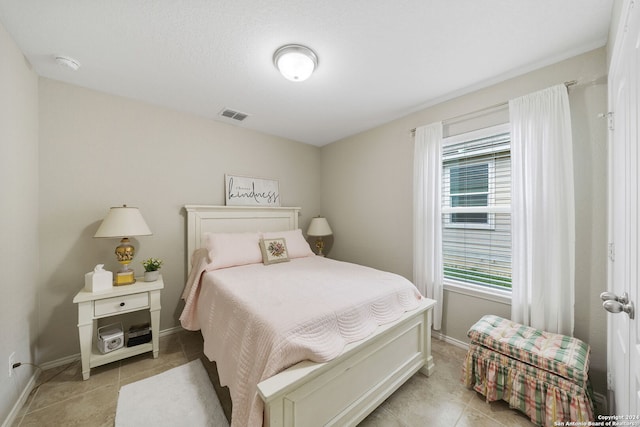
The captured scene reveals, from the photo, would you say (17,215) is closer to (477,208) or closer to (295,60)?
(295,60)

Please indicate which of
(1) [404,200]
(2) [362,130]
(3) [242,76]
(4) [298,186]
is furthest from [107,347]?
(2) [362,130]

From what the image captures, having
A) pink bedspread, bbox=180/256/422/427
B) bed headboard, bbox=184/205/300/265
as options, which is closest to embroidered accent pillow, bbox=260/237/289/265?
pink bedspread, bbox=180/256/422/427

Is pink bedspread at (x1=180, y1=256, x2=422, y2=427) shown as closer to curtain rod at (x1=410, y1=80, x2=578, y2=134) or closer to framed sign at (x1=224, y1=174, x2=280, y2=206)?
framed sign at (x1=224, y1=174, x2=280, y2=206)

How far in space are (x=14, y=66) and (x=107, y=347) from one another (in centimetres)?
212

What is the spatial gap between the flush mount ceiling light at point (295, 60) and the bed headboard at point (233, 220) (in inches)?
69.1

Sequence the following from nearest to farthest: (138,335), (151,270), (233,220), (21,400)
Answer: (21,400) → (138,335) → (151,270) → (233,220)

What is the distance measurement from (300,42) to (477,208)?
2061 millimetres

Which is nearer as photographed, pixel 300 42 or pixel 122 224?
pixel 300 42

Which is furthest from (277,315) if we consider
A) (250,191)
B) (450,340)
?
(250,191)

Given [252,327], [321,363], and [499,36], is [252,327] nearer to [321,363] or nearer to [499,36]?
[321,363]

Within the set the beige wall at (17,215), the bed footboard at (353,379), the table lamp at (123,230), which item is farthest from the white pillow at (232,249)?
the bed footboard at (353,379)

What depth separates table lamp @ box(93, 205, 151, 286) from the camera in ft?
6.37

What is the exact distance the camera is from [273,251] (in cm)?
268

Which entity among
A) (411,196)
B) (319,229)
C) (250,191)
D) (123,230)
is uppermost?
(250,191)
